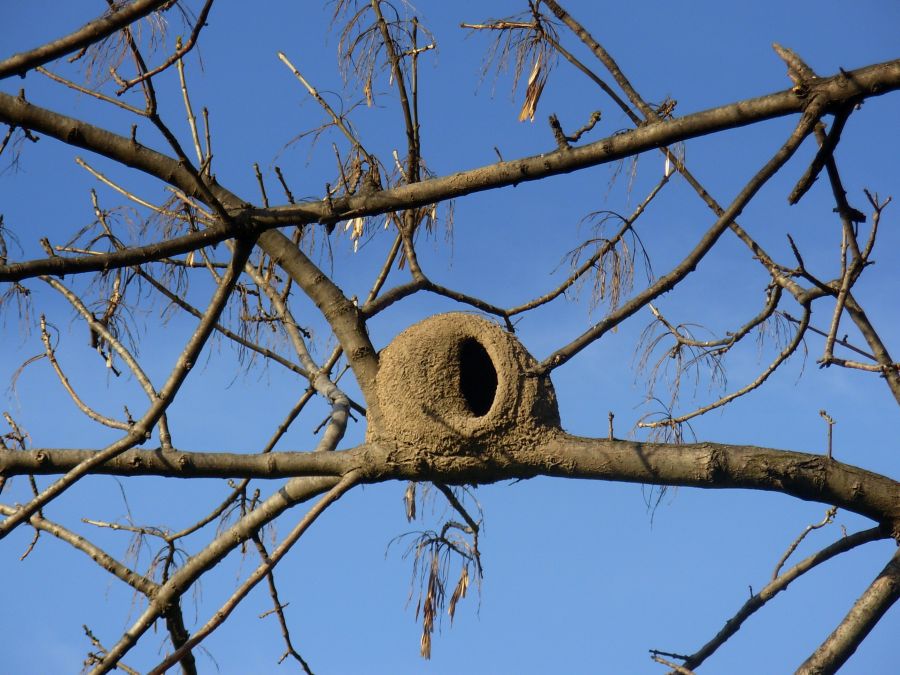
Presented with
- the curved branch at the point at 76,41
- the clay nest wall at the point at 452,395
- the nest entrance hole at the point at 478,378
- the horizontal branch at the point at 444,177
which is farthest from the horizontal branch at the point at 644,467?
the curved branch at the point at 76,41

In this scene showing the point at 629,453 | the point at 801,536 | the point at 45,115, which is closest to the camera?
the point at 45,115

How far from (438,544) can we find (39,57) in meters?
2.84

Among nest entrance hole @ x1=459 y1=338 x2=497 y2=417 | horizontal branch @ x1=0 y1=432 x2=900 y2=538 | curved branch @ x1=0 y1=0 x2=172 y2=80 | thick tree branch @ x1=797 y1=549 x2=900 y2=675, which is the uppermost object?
nest entrance hole @ x1=459 y1=338 x2=497 y2=417

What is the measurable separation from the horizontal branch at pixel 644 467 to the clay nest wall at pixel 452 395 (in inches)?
6.7

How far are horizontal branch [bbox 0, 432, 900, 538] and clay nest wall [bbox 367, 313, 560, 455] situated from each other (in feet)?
0.56

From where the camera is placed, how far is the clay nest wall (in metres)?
3.80

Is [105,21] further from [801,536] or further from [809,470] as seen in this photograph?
[801,536]

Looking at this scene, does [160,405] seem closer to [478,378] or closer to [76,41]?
[76,41]

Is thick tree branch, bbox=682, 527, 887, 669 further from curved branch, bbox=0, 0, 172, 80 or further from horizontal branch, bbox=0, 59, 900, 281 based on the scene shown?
curved branch, bbox=0, 0, 172, 80

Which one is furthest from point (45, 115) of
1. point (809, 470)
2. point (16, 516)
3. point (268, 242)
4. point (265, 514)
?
point (809, 470)

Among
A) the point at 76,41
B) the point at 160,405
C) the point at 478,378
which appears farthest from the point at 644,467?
the point at 76,41

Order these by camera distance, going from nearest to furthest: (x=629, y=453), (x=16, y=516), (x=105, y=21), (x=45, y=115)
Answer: (x=105, y=21), (x=16, y=516), (x=45, y=115), (x=629, y=453)

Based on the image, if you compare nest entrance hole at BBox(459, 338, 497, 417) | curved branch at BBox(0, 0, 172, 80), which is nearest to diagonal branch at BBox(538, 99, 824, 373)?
nest entrance hole at BBox(459, 338, 497, 417)

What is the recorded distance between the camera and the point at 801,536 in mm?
3945
